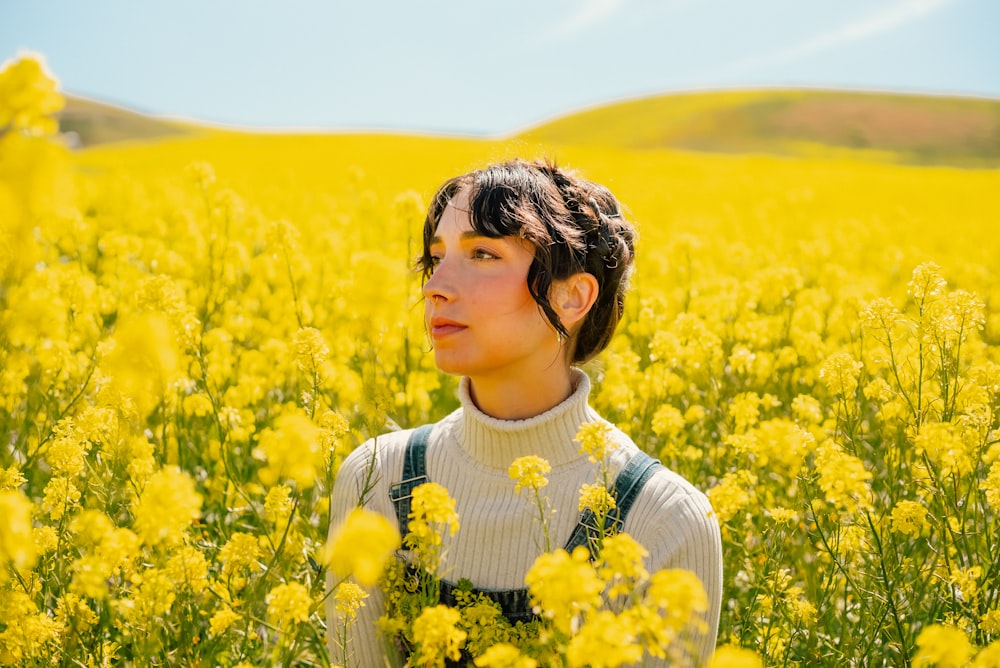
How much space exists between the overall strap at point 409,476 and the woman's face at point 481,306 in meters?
0.27

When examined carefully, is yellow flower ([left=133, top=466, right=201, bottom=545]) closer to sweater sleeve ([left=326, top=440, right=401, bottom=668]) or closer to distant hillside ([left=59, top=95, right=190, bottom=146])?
sweater sleeve ([left=326, top=440, right=401, bottom=668])

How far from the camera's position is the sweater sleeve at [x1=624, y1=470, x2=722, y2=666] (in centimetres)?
179

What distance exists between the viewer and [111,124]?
204 ft

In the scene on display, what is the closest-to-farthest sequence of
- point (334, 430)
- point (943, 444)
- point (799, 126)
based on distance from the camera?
point (943, 444) → point (334, 430) → point (799, 126)

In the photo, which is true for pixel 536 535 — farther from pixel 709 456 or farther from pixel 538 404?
pixel 709 456

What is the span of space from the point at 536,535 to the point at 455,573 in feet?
0.68

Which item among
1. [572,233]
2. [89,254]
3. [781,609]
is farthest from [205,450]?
[89,254]

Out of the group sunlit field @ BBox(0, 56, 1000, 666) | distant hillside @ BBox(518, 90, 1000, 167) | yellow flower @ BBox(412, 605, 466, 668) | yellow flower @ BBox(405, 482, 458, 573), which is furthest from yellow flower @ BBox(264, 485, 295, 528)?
distant hillside @ BBox(518, 90, 1000, 167)

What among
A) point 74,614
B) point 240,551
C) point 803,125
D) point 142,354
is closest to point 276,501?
point 240,551

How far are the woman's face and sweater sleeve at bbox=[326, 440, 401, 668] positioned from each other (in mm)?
311

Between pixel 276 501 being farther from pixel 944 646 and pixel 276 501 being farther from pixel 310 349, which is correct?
pixel 944 646

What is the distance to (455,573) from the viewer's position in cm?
198

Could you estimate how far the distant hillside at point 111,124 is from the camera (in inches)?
2297

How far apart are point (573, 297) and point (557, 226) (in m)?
0.17
